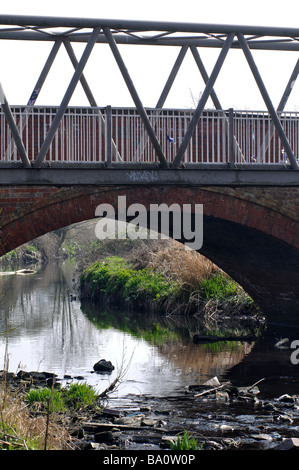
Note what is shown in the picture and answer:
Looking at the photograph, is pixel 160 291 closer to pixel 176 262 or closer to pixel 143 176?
pixel 176 262

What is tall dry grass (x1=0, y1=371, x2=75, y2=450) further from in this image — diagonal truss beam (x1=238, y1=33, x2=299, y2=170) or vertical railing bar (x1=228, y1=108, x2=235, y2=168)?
diagonal truss beam (x1=238, y1=33, x2=299, y2=170)

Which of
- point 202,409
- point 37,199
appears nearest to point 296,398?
point 202,409

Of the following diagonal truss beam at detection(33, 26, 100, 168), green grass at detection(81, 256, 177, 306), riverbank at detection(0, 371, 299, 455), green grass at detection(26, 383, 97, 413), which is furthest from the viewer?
green grass at detection(81, 256, 177, 306)

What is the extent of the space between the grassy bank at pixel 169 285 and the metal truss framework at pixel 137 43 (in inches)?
312

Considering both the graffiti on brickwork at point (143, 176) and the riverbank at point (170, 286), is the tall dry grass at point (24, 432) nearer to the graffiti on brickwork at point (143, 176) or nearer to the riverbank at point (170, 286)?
the graffiti on brickwork at point (143, 176)

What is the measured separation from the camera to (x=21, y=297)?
28812 millimetres

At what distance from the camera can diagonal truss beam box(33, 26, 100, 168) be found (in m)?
13.2

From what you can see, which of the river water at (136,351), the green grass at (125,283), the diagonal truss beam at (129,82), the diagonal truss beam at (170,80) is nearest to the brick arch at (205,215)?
the diagonal truss beam at (129,82)

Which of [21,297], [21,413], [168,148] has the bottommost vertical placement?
[21,413]

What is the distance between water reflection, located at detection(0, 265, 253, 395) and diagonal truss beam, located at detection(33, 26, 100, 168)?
280cm

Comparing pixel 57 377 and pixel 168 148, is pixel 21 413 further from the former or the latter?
pixel 168 148

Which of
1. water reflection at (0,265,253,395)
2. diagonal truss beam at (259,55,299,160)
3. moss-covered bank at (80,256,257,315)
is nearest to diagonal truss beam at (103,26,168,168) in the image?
diagonal truss beam at (259,55,299,160)

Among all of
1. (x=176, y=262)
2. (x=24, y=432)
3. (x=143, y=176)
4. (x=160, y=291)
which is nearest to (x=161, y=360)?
(x=143, y=176)
